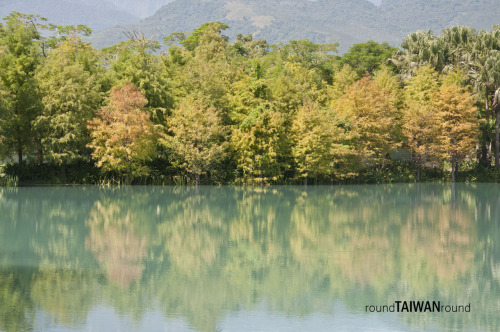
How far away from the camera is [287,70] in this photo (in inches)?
1759

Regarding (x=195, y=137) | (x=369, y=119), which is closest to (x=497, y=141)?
(x=369, y=119)

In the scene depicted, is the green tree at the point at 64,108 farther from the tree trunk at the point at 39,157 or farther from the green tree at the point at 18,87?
the tree trunk at the point at 39,157

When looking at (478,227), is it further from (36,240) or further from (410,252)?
(36,240)

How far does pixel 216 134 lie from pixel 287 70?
10.1m

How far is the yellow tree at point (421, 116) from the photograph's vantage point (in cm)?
4150

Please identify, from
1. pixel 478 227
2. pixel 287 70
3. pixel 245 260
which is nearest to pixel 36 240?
pixel 245 260

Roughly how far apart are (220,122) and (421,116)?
47.0ft

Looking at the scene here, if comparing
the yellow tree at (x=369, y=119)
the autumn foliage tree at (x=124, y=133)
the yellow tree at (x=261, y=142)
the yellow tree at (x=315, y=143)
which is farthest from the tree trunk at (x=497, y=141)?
the autumn foliage tree at (x=124, y=133)

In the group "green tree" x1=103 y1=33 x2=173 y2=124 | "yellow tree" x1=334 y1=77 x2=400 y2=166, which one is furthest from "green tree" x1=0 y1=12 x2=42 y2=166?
"yellow tree" x1=334 y1=77 x2=400 y2=166

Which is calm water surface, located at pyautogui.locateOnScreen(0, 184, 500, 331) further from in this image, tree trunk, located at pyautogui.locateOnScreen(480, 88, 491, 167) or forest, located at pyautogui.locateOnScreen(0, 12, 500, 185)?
tree trunk, located at pyautogui.locateOnScreen(480, 88, 491, 167)

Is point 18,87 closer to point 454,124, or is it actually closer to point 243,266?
point 243,266

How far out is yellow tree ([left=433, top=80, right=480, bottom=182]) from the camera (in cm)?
4109

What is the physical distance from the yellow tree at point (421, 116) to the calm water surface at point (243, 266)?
16.5m

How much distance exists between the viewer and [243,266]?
42.3 ft
